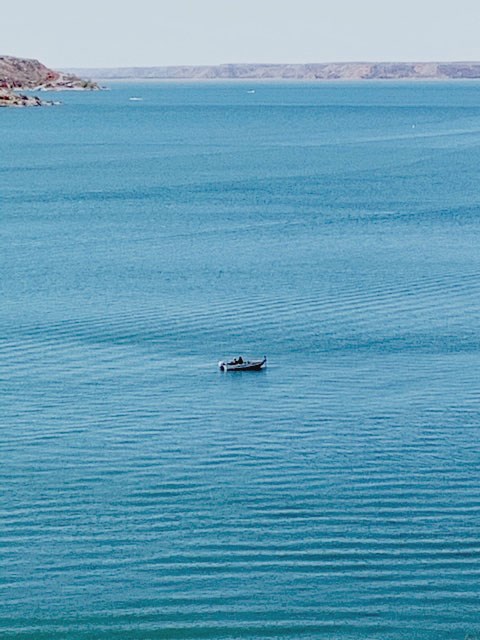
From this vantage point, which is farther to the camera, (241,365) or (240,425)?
(241,365)

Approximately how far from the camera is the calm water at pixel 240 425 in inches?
1310

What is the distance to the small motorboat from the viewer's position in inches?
2023

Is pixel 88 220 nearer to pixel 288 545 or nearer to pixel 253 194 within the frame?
pixel 253 194

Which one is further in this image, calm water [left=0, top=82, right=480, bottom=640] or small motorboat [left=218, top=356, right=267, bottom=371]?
small motorboat [left=218, top=356, right=267, bottom=371]

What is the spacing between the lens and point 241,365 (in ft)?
168

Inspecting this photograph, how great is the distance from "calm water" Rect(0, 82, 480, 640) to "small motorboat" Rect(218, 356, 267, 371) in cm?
44

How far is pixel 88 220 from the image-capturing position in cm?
9119

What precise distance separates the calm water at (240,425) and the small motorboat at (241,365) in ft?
1.43

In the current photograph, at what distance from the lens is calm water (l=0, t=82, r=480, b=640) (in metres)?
33.3

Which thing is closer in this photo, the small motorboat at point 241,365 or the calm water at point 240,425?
the calm water at point 240,425

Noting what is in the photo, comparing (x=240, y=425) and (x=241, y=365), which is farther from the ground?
(x=241, y=365)

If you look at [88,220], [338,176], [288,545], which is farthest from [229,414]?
[338,176]

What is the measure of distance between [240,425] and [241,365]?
5.70 metres

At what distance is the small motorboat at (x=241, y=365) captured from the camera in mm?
51375
